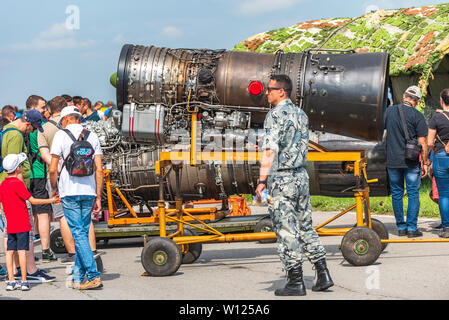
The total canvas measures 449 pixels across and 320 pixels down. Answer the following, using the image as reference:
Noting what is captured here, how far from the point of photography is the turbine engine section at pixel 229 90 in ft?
23.8

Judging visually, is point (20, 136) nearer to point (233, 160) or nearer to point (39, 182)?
point (39, 182)

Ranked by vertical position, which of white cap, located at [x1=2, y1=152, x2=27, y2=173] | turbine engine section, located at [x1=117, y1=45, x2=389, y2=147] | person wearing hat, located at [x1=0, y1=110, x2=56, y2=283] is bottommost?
white cap, located at [x1=2, y1=152, x2=27, y2=173]

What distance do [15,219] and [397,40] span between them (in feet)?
28.3

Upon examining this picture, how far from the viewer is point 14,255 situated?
661 cm

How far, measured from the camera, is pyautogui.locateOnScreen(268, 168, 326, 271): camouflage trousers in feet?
18.3

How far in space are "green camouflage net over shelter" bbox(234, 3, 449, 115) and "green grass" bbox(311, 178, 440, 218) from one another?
1.69 m

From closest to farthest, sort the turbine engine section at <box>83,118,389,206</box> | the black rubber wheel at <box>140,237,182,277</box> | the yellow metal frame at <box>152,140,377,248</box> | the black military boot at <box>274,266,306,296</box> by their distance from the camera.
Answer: the black military boot at <box>274,266,306,296</box> < the black rubber wheel at <box>140,237,182,277</box> < the yellow metal frame at <box>152,140,377,248</box> < the turbine engine section at <box>83,118,389,206</box>

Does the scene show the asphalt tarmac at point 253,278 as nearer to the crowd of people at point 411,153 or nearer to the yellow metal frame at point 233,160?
the yellow metal frame at point 233,160

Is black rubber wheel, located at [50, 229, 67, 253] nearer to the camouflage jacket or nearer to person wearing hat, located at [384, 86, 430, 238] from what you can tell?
the camouflage jacket

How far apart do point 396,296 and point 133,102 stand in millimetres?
3747

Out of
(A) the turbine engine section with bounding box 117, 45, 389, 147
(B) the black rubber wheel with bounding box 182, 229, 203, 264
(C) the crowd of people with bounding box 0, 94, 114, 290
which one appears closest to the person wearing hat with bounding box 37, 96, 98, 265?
(C) the crowd of people with bounding box 0, 94, 114, 290
